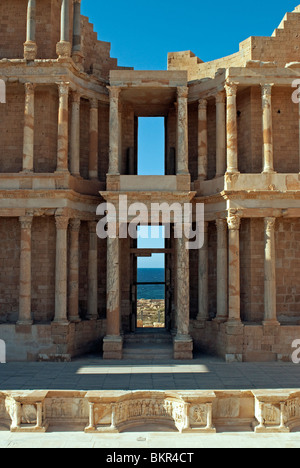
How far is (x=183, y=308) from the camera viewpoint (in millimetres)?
17891

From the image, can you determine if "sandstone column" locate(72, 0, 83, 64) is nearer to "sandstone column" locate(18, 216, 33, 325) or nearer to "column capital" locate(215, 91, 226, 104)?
"column capital" locate(215, 91, 226, 104)

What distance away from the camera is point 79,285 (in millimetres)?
19703

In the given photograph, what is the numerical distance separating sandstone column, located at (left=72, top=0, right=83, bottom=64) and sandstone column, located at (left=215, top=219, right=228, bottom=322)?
9310mm

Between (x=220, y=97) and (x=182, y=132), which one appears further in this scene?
(x=220, y=97)

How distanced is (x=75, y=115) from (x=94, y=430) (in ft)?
42.6

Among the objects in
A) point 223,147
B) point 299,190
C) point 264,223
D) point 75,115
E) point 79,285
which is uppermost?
point 75,115

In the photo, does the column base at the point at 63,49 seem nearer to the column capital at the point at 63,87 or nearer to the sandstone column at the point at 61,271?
the column capital at the point at 63,87

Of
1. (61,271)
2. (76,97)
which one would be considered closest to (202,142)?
(76,97)

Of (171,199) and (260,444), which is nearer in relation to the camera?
(260,444)

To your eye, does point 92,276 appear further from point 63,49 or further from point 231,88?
point 231,88

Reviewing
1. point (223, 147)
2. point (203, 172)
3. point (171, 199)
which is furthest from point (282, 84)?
point (171, 199)

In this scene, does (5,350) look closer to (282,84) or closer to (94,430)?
(94,430)

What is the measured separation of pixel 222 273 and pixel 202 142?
5.73 meters

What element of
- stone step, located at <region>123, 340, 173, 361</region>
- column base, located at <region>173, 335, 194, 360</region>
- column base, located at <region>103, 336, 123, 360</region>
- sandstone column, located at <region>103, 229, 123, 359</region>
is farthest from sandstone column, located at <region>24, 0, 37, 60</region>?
column base, located at <region>173, 335, 194, 360</region>
